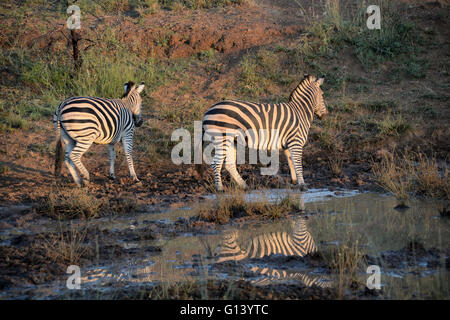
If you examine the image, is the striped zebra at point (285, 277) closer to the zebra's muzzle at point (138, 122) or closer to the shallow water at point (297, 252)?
the shallow water at point (297, 252)

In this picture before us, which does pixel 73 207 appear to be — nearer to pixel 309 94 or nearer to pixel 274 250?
pixel 274 250

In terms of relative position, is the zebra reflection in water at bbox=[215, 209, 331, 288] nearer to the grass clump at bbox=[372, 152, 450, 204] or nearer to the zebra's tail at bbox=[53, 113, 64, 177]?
the grass clump at bbox=[372, 152, 450, 204]

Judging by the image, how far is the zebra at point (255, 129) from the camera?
8.58 m

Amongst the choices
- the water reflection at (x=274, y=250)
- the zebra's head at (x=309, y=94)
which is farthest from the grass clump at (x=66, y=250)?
the zebra's head at (x=309, y=94)

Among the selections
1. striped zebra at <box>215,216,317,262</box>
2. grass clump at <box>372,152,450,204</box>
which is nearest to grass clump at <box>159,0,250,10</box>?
grass clump at <box>372,152,450,204</box>

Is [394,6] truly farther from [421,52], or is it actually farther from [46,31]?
[46,31]

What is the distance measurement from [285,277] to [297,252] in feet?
2.63

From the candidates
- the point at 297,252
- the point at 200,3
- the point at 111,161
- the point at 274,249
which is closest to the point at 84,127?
the point at 111,161

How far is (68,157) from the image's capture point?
893 centimetres

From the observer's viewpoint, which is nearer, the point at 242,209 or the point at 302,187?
the point at 242,209

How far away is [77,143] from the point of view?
884 cm

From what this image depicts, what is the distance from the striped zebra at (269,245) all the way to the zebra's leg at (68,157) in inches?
143

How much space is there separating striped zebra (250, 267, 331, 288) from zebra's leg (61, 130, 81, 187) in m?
4.73

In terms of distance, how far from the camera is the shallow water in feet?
15.8
